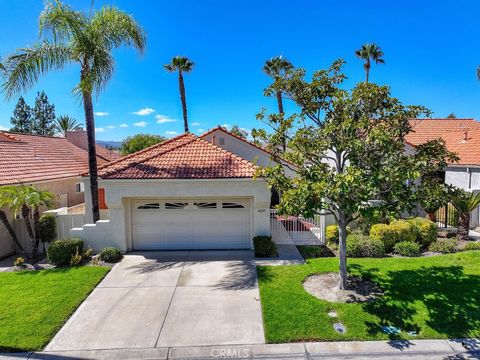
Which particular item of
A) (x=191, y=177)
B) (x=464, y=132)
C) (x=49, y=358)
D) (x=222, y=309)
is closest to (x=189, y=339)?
(x=222, y=309)

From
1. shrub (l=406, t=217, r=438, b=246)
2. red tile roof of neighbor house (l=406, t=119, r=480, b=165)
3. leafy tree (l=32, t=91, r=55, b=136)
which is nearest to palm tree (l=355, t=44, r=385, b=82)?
red tile roof of neighbor house (l=406, t=119, r=480, b=165)

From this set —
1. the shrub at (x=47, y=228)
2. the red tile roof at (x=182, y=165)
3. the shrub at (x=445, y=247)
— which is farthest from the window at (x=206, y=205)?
the shrub at (x=445, y=247)

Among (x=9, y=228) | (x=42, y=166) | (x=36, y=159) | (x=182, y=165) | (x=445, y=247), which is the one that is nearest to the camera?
(x=445, y=247)

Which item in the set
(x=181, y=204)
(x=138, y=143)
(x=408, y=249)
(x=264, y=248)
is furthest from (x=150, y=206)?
(x=138, y=143)

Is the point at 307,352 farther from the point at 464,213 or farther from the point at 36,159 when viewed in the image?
the point at 36,159

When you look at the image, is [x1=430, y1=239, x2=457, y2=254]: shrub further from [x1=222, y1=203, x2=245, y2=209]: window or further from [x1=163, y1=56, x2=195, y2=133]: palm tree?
[x1=163, y1=56, x2=195, y2=133]: palm tree

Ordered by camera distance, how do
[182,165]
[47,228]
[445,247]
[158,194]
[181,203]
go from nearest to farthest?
[445,247] → [158,194] → [47,228] → [181,203] → [182,165]
